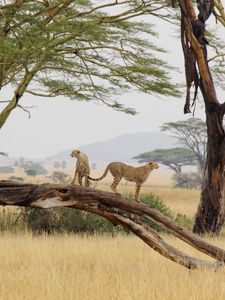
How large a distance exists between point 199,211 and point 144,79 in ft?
21.5

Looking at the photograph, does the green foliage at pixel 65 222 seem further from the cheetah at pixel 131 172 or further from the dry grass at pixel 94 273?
the cheetah at pixel 131 172

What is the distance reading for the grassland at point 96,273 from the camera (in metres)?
5.24

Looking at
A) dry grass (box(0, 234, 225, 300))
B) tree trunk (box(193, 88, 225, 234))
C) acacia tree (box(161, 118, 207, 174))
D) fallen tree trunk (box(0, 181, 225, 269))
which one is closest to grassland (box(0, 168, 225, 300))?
dry grass (box(0, 234, 225, 300))

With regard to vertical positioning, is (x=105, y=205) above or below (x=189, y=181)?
below

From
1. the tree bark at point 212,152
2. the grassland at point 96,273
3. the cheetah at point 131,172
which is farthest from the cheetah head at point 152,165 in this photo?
the tree bark at point 212,152

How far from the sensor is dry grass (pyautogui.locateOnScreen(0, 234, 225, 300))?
524cm

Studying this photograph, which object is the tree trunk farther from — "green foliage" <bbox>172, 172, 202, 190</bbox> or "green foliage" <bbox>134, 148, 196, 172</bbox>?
"green foliage" <bbox>134, 148, 196, 172</bbox>

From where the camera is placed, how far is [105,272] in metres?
6.94

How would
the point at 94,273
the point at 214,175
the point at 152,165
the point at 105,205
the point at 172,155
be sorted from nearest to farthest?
the point at 105,205
the point at 94,273
the point at 152,165
the point at 214,175
the point at 172,155

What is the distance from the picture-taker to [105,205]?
5.88m

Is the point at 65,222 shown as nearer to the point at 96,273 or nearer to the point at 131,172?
the point at 131,172

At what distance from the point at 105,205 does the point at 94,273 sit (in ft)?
4.48

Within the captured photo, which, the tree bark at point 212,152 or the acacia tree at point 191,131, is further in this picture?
the acacia tree at point 191,131

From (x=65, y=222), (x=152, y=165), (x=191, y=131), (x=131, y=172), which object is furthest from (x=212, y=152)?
(x=191, y=131)
